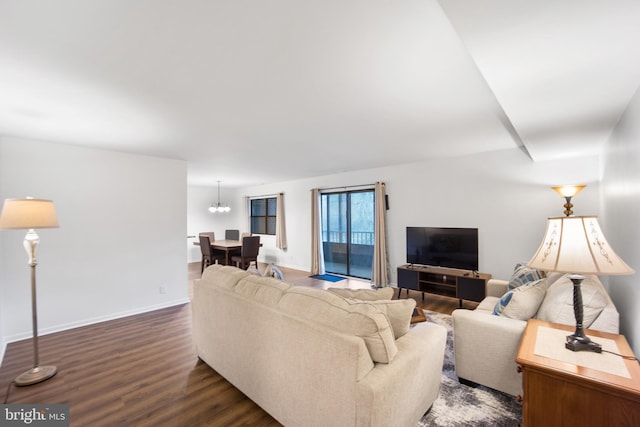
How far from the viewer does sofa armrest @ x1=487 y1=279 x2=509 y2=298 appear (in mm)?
3371

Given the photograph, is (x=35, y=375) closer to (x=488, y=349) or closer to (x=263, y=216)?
(x=488, y=349)

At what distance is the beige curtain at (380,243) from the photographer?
17.6 ft

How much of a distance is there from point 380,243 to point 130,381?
426 centimetres

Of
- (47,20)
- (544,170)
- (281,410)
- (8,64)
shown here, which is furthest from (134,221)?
(544,170)

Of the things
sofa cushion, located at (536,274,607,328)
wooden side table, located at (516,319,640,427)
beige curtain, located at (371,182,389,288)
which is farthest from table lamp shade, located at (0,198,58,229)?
beige curtain, located at (371,182,389,288)

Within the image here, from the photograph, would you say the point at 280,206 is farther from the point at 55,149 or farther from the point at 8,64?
the point at 8,64

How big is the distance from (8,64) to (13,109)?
1015 mm

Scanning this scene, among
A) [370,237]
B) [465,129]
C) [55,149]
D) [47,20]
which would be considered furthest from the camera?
[370,237]

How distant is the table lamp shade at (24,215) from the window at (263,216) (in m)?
5.81

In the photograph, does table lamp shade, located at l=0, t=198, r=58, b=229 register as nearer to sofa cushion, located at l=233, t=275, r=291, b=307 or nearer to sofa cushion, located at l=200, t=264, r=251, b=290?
sofa cushion, located at l=200, t=264, r=251, b=290

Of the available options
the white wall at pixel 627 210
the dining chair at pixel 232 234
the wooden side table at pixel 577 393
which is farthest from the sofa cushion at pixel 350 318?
the dining chair at pixel 232 234

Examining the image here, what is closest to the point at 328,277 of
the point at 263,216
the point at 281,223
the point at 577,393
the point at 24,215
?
the point at 281,223

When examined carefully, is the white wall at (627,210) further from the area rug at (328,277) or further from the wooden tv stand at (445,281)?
the area rug at (328,277)

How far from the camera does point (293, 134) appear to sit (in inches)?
130
